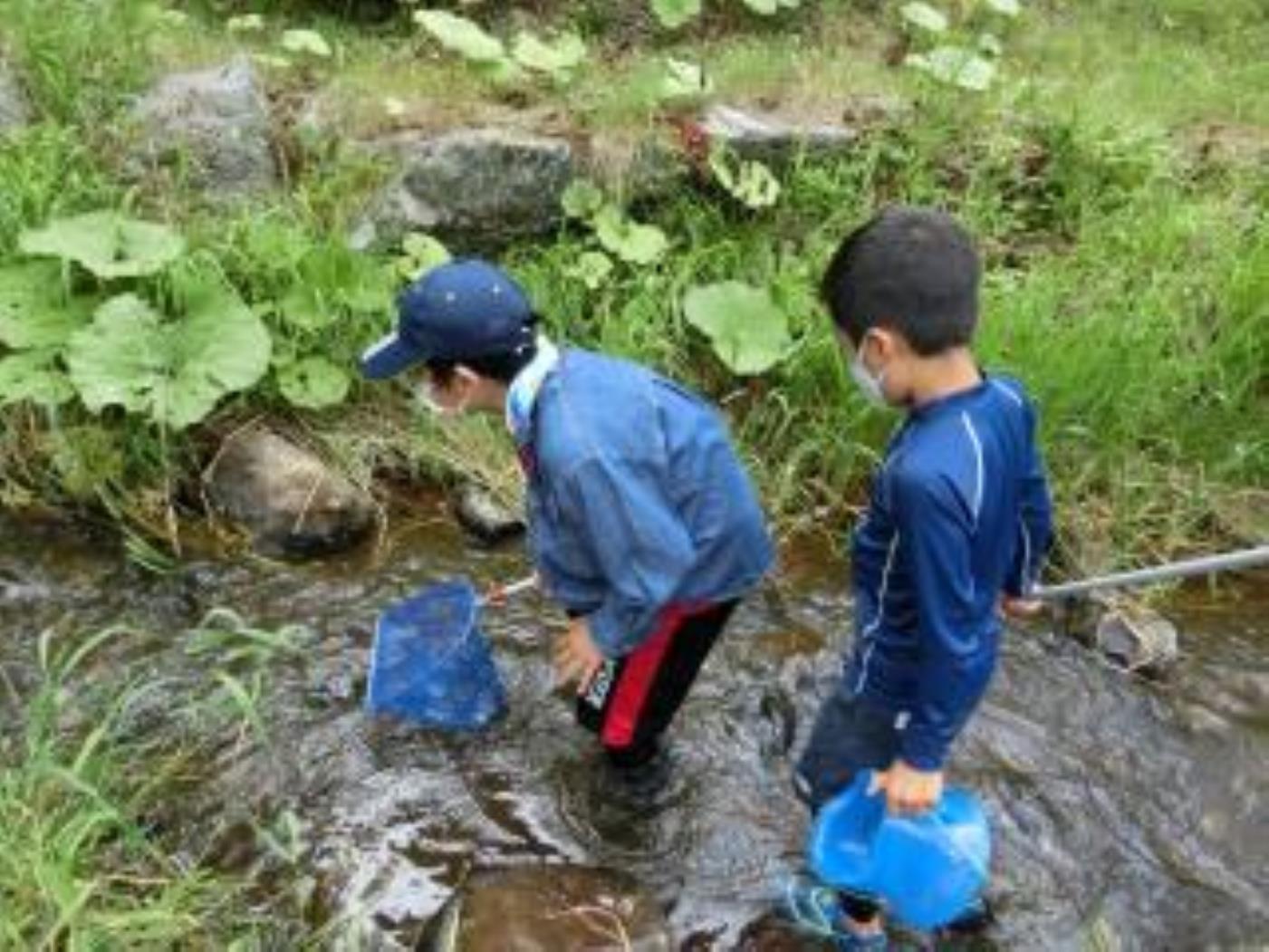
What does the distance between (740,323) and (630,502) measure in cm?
240

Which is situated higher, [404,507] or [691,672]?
[691,672]

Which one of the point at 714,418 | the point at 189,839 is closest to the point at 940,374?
the point at 714,418

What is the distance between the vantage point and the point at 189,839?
3.64 m

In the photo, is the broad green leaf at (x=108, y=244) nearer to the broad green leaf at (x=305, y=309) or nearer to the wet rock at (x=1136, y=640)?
the broad green leaf at (x=305, y=309)

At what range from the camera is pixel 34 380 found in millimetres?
4809

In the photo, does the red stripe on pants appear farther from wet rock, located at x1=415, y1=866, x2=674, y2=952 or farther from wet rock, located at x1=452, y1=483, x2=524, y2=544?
wet rock, located at x1=452, y1=483, x2=524, y2=544

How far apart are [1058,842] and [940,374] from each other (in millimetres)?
1592

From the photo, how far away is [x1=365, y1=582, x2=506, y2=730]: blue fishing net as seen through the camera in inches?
151

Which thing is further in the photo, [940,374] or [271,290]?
[271,290]

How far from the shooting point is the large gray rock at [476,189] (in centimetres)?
561

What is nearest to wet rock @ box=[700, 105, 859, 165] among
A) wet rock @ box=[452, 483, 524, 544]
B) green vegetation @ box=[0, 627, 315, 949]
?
wet rock @ box=[452, 483, 524, 544]

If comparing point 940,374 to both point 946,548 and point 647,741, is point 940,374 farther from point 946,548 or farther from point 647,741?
point 647,741

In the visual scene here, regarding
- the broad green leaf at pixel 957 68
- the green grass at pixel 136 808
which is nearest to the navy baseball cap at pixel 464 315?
the green grass at pixel 136 808

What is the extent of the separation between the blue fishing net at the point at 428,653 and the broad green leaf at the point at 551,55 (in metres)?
2.93
